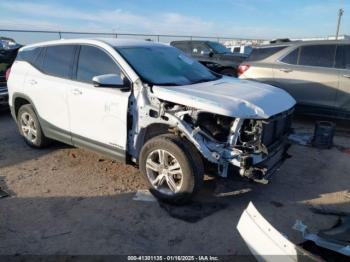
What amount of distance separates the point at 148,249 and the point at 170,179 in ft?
3.18

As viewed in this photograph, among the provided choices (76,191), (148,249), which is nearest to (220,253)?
(148,249)

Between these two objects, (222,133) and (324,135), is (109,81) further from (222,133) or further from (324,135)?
(324,135)

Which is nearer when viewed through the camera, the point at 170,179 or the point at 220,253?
the point at 220,253

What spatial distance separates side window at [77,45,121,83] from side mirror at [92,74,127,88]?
233 mm

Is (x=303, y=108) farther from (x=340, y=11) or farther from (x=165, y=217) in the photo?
A: (x=340, y=11)

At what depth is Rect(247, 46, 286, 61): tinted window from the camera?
25.7ft

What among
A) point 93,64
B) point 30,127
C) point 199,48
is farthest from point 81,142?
point 199,48

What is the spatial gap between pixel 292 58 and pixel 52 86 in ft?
16.4

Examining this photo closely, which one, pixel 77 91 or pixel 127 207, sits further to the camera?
pixel 77 91

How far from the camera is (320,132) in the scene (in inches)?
250

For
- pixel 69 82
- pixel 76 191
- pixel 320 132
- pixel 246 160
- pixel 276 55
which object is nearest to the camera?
pixel 246 160

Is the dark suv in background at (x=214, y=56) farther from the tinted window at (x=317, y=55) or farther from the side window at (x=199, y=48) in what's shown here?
the tinted window at (x=317, y=55)

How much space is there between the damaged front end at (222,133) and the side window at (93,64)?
0.65 metres

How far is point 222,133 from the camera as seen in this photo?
12.8ft
